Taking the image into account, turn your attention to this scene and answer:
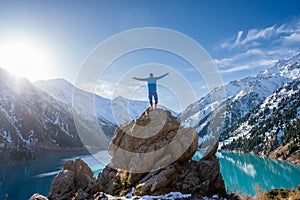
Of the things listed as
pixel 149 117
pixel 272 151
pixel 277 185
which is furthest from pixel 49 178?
pixel 272 151

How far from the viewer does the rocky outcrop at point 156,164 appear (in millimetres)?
21375

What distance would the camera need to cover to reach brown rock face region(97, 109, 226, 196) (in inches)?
843

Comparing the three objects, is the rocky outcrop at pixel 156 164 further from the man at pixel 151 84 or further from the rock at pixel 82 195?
the man at pixel 151 84

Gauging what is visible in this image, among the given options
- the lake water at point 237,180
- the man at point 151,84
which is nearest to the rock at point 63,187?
the man at point 151,84

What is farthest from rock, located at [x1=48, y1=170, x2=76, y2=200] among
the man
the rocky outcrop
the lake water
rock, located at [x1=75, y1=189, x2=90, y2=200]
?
the lake water

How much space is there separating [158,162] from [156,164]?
25cm

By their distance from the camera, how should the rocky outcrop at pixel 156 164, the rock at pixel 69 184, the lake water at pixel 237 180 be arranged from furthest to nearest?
the lake water at pixel 237 180 → the rock at pixel 69 184 → the rocky outcrop at pixel 156 164

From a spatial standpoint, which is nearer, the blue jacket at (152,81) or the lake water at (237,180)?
the blue jacket at (152,81)

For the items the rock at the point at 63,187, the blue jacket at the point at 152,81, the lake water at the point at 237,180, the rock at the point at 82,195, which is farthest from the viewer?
the lake water at the point at 237,180

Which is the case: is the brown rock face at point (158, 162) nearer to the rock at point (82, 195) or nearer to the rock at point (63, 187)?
the rock at point (82, 195)

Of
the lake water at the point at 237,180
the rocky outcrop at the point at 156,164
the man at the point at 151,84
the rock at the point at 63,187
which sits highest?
the man at the point at 151,84

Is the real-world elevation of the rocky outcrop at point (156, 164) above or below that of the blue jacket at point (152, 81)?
below

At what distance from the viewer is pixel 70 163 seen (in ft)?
118

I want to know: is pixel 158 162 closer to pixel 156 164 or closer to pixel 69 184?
pixel 156 164
